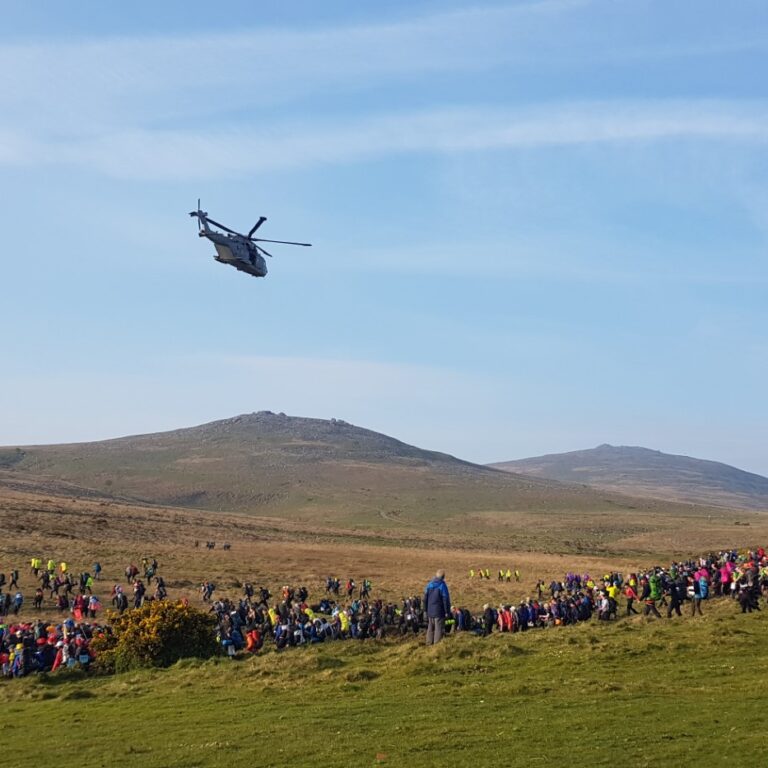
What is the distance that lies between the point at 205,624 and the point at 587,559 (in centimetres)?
5032

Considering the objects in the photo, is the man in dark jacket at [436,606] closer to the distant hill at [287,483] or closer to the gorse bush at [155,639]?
the gorse bush at [155,639]

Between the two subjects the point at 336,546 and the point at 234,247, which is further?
the point at 336,546

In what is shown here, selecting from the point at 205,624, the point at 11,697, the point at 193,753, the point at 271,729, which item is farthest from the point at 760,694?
the point at 11,697

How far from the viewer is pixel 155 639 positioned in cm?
2381

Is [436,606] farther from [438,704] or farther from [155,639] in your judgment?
[155,639]

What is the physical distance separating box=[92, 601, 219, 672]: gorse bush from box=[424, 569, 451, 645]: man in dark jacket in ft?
21.3

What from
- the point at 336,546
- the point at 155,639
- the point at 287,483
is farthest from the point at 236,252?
the point at 287,483

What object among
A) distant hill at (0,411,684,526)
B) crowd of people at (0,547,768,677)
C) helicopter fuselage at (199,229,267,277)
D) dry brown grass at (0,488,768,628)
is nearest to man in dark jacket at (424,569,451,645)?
crowd of people at (0,547,768,677)

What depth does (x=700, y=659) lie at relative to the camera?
67.7 ft

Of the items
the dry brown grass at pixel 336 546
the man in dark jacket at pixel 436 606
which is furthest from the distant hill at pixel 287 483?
the man in dark jacket at pixel 436 606

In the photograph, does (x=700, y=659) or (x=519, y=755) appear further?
(x=700, y=659)

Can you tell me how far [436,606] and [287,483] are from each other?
13244 cm

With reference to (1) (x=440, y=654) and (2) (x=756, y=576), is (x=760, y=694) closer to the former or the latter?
(1) (x=440, y=654)

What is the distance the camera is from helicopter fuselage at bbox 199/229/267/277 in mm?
39500
